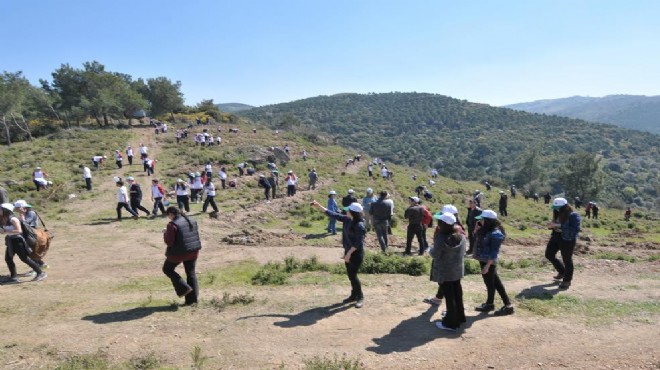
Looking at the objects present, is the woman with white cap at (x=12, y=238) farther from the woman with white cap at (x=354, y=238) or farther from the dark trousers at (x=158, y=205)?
the dark trousers at (x=158, y=205)

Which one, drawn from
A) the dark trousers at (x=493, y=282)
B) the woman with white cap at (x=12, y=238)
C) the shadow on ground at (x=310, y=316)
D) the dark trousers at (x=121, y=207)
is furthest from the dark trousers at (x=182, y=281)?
the dark trousers at (x=121, y=207)

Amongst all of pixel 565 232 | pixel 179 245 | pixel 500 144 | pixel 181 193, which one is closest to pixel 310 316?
pixel 179 245

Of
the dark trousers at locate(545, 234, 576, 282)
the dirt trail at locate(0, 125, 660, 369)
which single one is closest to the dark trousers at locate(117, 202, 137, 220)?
the dirt trail at locate(0, 125, 660, 369)

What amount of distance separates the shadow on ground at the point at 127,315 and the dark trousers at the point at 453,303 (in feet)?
16.1

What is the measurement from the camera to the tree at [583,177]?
→ 2525 inches

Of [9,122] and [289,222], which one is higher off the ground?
[9,122]

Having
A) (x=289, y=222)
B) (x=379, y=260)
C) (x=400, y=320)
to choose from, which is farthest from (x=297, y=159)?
(x=400, y=320)

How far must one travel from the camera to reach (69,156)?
32969 mm

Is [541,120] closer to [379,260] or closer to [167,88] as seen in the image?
[167,88]

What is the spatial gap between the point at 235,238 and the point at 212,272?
11.7 feet

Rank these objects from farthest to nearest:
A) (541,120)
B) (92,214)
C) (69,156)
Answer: (541,120)
(69,156)
(92,214)

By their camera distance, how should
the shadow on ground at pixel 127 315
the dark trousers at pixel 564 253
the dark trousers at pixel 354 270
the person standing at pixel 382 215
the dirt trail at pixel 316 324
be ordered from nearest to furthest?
the dirt trail at pixel 316 324 → the shadow on ground at pixel 127 315 → the dark trousers at pixel 354 270 → the dark trousers at pixel 564 253 → the person standing at pixel 382 215

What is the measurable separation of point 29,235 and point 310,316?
6492mm

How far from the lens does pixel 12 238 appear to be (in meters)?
8.81
